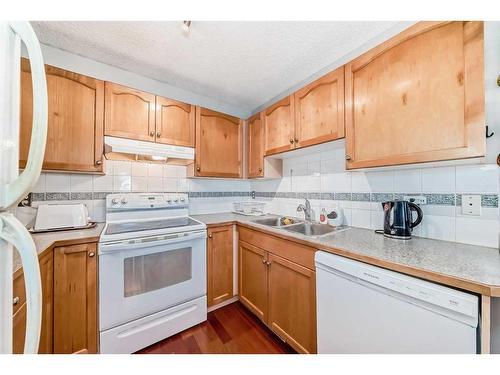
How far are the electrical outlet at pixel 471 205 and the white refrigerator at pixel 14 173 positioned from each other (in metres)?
1.81

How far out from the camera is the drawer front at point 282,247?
1.23 meters

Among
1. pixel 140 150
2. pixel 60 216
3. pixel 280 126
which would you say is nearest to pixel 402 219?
pixel 280 126

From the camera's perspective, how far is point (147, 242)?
4.52 ft

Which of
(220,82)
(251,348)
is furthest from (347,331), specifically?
Result: (220,82)

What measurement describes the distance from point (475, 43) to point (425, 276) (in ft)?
3.35

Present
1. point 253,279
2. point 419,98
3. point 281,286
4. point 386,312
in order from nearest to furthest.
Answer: point 386,312 → point 419,98 → point 281,286 → point 253,279

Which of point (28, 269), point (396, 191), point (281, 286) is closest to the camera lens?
point (28, 269)

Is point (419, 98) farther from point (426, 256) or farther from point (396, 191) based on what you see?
point (426, 256)

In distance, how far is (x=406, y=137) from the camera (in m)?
1.04

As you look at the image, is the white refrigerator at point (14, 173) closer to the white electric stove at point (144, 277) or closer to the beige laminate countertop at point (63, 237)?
the beige laminate countertop at point (63, 237)

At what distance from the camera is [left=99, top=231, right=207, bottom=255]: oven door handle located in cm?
125

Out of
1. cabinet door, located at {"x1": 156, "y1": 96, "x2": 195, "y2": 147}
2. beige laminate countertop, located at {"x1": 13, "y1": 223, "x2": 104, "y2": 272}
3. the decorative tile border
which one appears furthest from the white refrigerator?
the decorative tile border

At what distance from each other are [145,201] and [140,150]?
0.52 metres
